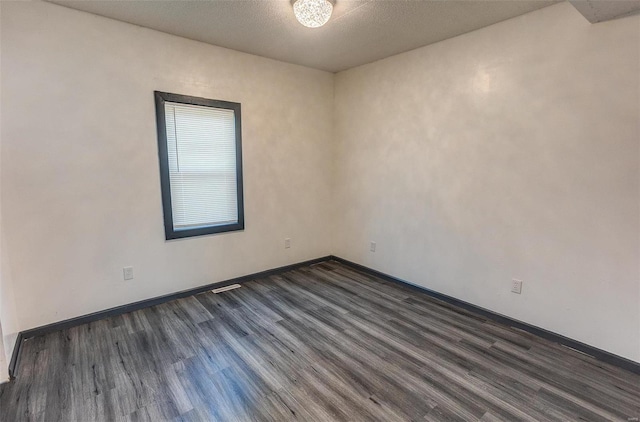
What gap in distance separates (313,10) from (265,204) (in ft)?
6.96

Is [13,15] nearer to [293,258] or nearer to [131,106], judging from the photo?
[131,106]

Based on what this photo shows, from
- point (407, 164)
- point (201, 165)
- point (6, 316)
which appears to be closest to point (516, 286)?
point (407, 164)

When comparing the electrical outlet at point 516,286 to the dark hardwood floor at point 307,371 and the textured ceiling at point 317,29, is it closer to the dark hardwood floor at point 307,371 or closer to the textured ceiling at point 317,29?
the dark hardwood floor at point 307,371

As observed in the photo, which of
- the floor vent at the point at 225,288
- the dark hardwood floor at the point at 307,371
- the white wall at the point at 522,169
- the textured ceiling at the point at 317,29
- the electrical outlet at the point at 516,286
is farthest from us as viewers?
the floor vent at the point at 225,288

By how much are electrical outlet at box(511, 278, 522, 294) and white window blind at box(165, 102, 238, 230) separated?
110 inches

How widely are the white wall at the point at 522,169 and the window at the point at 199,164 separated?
1668mm

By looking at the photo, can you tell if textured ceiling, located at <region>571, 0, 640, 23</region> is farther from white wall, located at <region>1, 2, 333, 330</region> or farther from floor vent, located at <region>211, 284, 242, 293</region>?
floor vent, located at <region>211, 284, 242, 293</region>

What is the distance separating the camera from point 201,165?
3.21 metres

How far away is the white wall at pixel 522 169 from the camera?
6.86 feet

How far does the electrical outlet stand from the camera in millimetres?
2611

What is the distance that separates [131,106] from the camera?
2.73 metres

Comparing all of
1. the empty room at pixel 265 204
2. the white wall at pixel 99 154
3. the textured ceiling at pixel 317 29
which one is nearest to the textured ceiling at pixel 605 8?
the empty room at pixel 265 204

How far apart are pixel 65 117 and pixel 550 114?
3.76 metres

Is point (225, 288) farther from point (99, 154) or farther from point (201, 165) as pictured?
point (99, 154)
